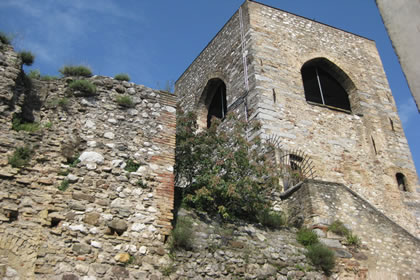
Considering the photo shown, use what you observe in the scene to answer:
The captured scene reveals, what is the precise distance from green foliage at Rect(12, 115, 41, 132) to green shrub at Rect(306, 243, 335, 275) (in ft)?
16.2

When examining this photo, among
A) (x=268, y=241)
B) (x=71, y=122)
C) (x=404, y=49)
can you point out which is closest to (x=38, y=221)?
(x=71, y=122)

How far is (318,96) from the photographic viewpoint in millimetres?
15336

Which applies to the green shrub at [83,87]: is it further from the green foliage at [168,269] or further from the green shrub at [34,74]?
the green foliage at [168,269]

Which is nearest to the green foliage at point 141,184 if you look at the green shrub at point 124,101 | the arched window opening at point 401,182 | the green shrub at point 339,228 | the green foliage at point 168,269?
the green foliage at point 168,269

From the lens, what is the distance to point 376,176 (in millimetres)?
12508

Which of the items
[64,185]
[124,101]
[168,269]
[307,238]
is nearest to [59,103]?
[124,101]

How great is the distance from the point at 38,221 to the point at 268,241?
3848 millimetres

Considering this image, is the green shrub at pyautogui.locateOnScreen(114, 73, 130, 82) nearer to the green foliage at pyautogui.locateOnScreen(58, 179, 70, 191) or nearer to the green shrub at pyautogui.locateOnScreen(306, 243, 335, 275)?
the green foliage at pyautogui.locateOnScreen(58, 179, 70, 191)

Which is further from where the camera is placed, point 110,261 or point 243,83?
point 243,83

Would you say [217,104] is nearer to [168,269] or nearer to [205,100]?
[205,100]

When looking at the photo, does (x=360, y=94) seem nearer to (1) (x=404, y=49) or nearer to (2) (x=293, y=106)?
(2) (x=293, y=106)

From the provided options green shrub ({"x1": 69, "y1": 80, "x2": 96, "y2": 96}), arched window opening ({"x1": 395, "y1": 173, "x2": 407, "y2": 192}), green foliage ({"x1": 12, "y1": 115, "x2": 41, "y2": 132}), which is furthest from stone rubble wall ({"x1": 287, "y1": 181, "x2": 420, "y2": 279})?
green foliage ({"x1": 12, "y1": 115, "x2": 41, "y2": 132})

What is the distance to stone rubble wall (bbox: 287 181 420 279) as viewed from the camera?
27.0 ft

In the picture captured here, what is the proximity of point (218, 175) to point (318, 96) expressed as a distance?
313 inches
